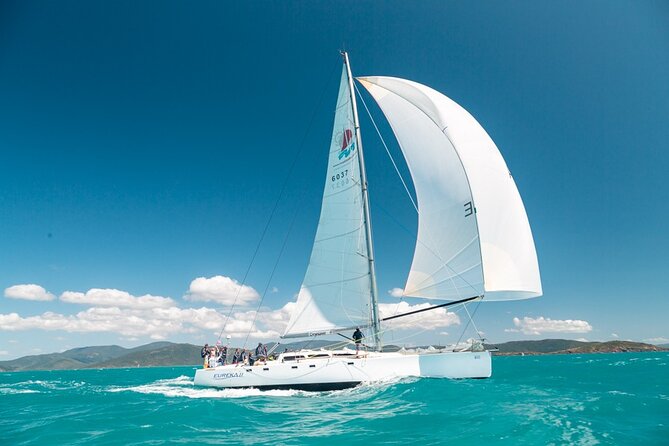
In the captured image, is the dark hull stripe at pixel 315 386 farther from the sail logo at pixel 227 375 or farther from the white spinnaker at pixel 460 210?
the white spinnaker at pixel 460 210

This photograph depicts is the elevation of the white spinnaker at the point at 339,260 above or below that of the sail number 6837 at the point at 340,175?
below

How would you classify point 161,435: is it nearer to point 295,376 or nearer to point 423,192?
point 295,376

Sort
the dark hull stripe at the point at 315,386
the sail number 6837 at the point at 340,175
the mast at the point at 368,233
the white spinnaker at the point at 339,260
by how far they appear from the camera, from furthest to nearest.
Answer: the sail number 6837 at the point at 340,175, the white spinnaker at the point at 339,260, the mast at the point at 368,233, the dark hull stripe at the point at 315,386

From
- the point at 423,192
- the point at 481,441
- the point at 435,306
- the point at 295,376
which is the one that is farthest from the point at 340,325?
the point at 481,441

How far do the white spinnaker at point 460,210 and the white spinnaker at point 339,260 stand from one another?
249 centimetres

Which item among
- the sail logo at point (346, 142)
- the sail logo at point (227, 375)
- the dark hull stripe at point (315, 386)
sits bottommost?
the dark hull stripe at point (315, 386)

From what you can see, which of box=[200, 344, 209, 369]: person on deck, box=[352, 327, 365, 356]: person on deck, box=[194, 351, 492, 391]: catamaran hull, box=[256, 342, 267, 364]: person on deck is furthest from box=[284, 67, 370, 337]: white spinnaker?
box=[200, 344, 209, 369]: person on deck

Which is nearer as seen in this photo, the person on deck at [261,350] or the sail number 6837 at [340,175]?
the person on deck at [261,350]

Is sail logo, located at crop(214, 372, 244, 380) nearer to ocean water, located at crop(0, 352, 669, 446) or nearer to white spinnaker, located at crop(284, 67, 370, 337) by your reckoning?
ocean water, located at crop(0, 352, 669, 446)

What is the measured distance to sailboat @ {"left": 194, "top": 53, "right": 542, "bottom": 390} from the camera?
14.5 meters

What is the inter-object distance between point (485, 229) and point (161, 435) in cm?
1230

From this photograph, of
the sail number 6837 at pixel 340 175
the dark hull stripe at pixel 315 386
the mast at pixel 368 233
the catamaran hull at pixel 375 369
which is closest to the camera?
the catamaran hull at pixel 375 369

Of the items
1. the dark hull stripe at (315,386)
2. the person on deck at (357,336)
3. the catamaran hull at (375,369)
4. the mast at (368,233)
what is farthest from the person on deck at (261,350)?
the mast at (368,233)

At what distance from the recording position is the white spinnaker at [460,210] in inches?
570
